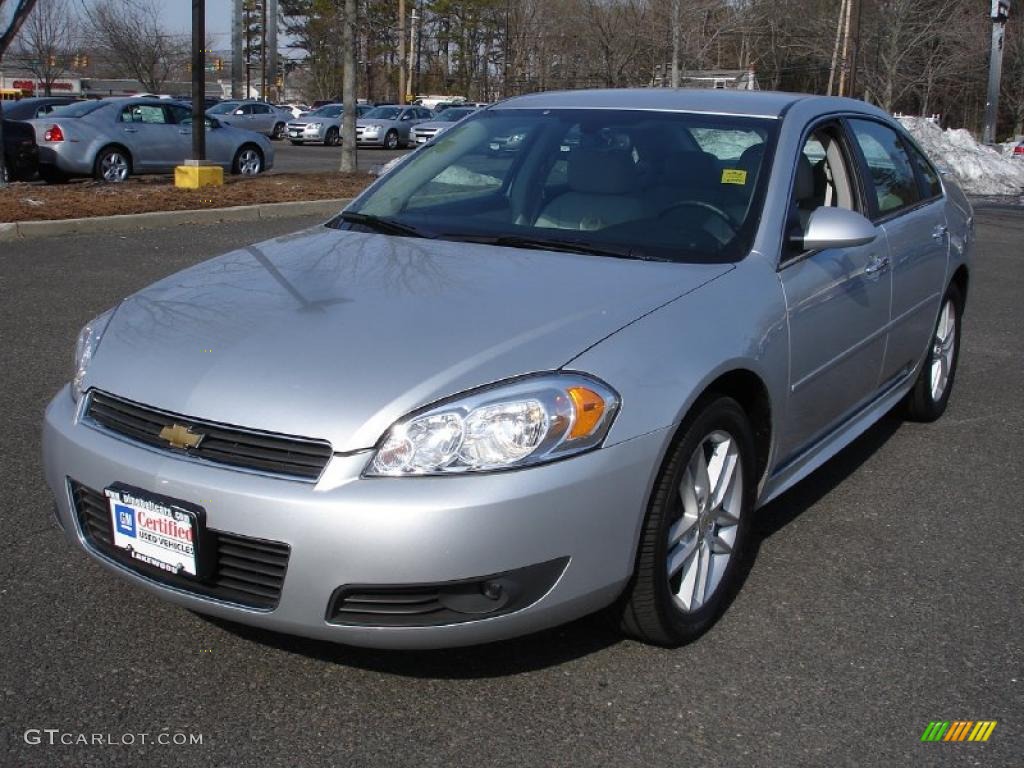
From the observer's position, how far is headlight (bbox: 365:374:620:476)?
8.89ft

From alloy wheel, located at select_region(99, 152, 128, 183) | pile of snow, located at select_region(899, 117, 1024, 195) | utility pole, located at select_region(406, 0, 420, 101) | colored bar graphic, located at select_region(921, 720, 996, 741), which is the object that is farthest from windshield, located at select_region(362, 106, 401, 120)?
colored bar graphic, located at select_region(921, 720, 996, 741)

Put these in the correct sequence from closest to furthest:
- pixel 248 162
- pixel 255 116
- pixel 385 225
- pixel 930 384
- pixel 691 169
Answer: pixel 691 169, pixel 385 225, pixel 930 384, pixel 248 162, pixel 255 116

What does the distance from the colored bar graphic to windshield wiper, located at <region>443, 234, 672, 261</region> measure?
1.59m

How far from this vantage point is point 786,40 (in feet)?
166

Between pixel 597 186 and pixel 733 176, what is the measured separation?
0.48 m

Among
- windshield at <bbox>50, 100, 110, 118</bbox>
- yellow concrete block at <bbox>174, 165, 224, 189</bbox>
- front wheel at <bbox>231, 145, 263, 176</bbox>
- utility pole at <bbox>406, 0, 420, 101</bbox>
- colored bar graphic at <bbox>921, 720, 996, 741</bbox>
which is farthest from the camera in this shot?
utility pole at <bbox>406, 0, 420, 101</bbox>

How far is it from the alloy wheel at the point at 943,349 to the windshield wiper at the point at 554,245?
2.48 m

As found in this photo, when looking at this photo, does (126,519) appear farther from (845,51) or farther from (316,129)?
(845,51)

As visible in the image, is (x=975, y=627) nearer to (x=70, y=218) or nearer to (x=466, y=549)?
(x=466, y=549)

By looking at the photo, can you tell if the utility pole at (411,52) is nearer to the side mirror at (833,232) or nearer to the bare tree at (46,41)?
the bare tree at (46,41)

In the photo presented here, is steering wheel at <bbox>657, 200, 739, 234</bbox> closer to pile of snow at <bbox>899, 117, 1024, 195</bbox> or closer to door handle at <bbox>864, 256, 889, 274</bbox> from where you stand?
door handle at <bbox>864, 256, 889, 274</bbox>

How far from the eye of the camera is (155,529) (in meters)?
2.86

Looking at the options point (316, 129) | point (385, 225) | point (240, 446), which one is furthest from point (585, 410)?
point (316, 129)

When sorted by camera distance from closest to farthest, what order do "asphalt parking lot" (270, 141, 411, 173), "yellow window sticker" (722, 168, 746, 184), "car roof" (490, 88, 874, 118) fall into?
"yellow window sticker" (722, 168, 746, 184) → "car roof" (490, 88, 874, 118) → "asphalt parking lot" (270, 141, 411, 173)
